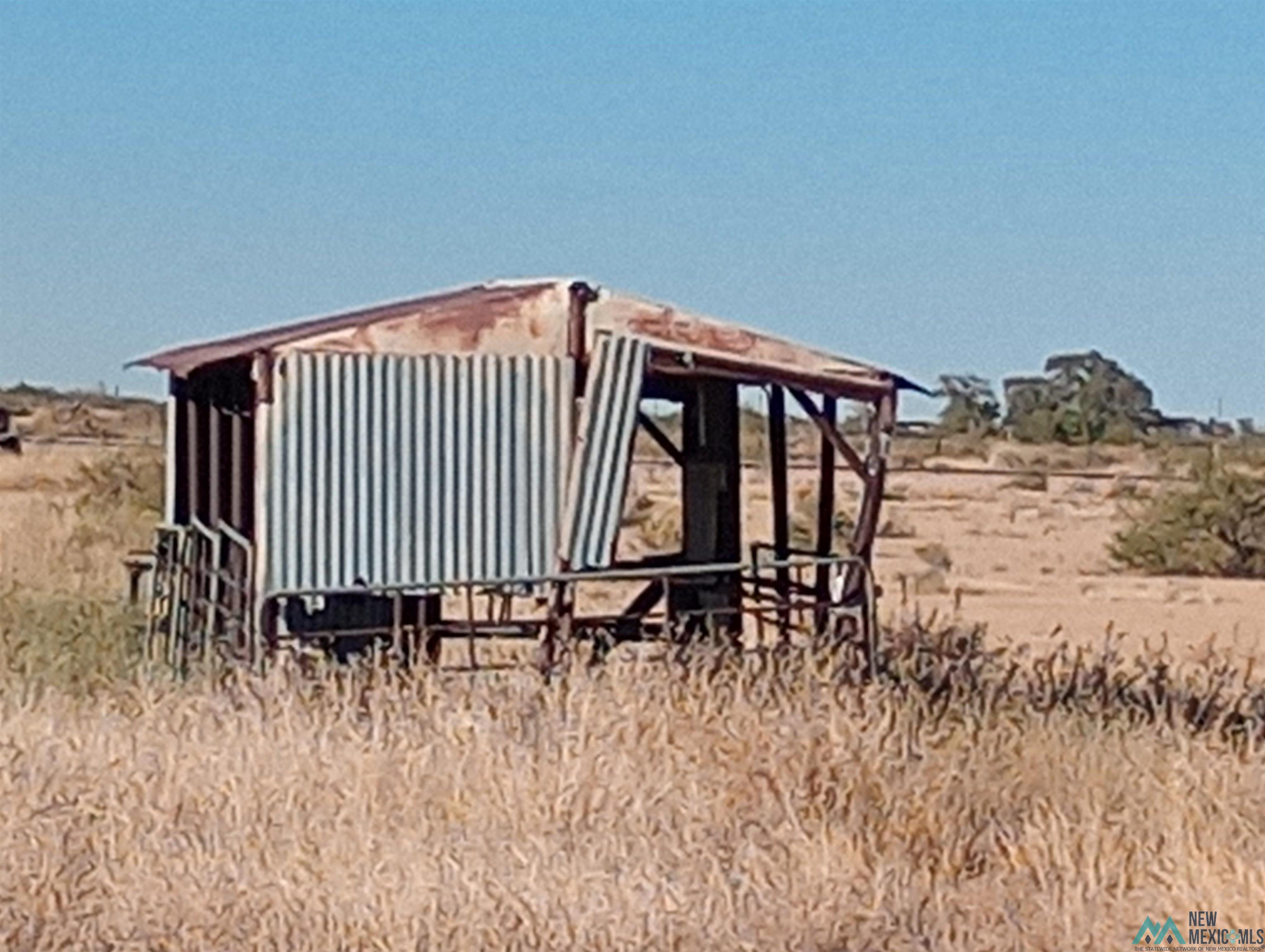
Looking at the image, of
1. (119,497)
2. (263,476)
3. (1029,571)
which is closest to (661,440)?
(263,476)

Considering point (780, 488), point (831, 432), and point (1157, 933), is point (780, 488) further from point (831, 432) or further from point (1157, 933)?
point (1157, 933)

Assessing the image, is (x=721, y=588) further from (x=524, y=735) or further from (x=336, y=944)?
(x=336, y=944)

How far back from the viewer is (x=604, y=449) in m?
14.5

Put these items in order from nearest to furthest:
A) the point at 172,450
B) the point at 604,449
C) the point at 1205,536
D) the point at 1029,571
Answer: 1. the point at 604,449
2. the point at 172,450
3. the point at 1029,571
4. the point at 1205,536

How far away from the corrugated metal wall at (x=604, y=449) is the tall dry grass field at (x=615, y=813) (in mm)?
1975

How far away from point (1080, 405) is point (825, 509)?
72.0 metres

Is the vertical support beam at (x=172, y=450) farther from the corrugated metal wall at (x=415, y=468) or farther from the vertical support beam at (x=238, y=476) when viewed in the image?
the corrugated metal wall at (x=415, y=468)

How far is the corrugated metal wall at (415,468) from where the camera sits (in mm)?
13984

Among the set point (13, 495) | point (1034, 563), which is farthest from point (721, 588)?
point (13, 495)

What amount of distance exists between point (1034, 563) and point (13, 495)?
1648cm

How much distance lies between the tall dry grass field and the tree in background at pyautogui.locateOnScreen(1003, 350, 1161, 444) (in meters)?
68.0

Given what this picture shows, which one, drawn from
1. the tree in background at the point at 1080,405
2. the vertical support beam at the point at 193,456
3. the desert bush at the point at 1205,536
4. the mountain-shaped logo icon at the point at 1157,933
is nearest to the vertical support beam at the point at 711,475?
the vertical support beam at the point at 193,456

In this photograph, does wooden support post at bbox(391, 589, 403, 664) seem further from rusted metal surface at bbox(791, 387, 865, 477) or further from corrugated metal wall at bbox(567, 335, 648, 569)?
rusted metal surface at bbox(791, 387, 865, 477)

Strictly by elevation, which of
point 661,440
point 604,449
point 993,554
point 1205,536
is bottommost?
point 993,554
